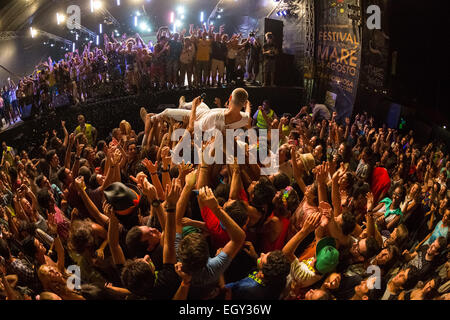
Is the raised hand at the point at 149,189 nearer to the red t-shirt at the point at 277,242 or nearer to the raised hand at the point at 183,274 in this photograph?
the raised hand at the point at 183,274

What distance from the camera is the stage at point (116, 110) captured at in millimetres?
5934

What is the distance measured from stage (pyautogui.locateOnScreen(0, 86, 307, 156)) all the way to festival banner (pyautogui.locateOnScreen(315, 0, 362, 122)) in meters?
0.91

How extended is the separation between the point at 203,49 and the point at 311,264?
7.06 metres

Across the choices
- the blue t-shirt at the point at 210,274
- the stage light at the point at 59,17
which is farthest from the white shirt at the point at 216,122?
the stage light at the point at 59,17

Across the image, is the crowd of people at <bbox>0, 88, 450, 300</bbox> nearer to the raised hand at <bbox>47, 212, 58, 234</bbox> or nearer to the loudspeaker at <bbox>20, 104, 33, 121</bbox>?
the raised hand at <bbox>47, 212, 58, 234</bbox>

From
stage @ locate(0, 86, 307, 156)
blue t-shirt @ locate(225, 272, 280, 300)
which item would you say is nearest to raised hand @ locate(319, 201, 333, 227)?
blue t-shirt @ locate(225, 272, 280, 300)

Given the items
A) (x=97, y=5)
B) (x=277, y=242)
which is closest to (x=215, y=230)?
(x=277, y=242)

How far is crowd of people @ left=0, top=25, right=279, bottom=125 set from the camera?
251 inches

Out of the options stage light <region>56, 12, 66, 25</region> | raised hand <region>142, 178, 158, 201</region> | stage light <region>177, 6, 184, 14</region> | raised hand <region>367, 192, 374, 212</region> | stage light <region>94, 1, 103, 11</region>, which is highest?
stage light <region>177, 6, 184, 14</region>

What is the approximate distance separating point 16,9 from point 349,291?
11750mm

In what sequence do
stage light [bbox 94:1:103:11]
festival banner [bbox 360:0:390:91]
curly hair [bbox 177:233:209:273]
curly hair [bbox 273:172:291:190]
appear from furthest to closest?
1. stage light [bbox 94:1:103:11]
2. festival banner [bbox 360:0:390:91]
3. curly hair [bbox 273:172:291:190]
4. curly hair [bbox 177:233:209:273]

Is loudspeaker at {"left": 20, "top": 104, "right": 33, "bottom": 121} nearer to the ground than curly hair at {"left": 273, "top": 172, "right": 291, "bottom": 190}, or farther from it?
farther from it

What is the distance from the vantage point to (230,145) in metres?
3.12
